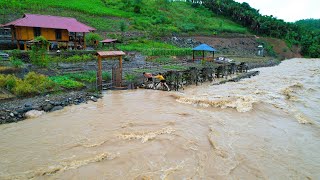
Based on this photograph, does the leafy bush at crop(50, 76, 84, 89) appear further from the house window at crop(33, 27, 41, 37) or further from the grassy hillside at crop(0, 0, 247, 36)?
the grassy hillside at crop(0, 0, 247, 36)

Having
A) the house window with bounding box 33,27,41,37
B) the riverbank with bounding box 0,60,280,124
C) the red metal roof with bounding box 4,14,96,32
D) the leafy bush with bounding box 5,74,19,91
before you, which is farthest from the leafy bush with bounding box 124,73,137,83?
the house window with bounding box 33,27,41,37

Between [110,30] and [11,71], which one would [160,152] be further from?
[110,30]

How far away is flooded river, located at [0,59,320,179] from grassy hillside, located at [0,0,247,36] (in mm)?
27514

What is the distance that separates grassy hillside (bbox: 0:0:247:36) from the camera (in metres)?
41.2

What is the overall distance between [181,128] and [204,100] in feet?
16.4

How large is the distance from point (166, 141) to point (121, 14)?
47.2 metres

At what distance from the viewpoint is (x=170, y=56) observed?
32688mm

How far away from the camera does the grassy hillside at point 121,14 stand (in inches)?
1623

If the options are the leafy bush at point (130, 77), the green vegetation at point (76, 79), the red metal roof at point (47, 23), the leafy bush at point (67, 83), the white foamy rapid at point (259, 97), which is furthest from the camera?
the red metal roof at point (47, 23)

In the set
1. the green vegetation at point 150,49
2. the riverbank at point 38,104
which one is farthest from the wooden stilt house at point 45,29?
the riverbank at point 38,104

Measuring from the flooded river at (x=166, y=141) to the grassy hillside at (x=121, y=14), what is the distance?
27.5 meters

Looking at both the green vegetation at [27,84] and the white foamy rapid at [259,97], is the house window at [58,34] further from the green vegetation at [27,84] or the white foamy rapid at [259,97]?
the white foamy rapid at [259,97]

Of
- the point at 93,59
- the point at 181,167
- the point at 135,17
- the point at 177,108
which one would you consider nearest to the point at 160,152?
the point at 181,167

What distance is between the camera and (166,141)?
10180 mm
